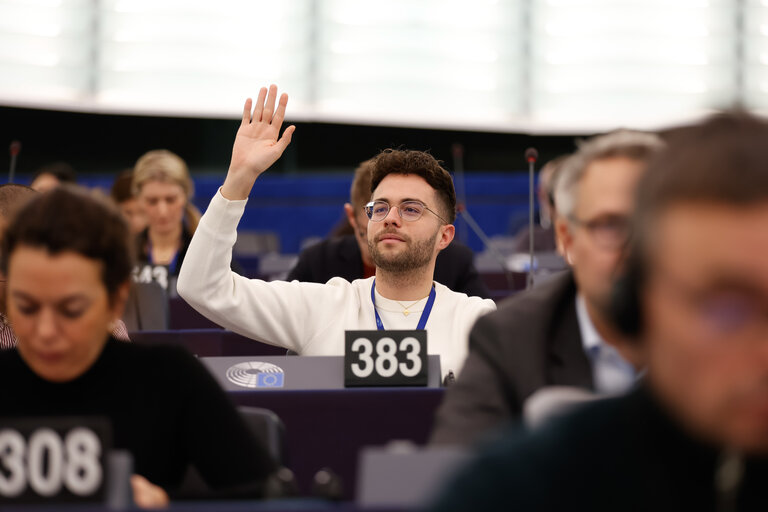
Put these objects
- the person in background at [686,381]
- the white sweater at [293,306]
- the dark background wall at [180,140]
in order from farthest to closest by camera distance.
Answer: the dark background wall at [180,140]
the white sweater at [293,306]
the person in background at [686,381]

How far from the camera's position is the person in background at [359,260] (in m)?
4.11

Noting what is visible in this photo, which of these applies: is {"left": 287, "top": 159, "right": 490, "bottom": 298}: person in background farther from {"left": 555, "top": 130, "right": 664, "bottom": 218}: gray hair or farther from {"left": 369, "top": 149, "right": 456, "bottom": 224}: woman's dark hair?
{"left": 555, "top": 130, "right": 664, "bottom": 218}: gray hair

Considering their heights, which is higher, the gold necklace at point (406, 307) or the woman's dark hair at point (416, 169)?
the woman's dark hair at point (416, 169)

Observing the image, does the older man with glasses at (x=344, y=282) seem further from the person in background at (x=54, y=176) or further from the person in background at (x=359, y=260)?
the person in background at (x=54, y=176)

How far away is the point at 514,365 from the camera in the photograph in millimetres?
1822

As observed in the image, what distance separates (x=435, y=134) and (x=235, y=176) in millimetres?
7579

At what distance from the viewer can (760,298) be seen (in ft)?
2.73

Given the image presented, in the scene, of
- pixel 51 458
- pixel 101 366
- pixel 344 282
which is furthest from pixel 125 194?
pixel 51 458

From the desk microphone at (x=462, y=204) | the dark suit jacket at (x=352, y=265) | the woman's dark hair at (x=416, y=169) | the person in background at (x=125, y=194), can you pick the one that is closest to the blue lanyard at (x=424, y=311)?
the woman's dark hair at (x=416, y=169)

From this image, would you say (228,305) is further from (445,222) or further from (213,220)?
(445,222)

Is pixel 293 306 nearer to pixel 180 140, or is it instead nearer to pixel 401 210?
pixel 401 210

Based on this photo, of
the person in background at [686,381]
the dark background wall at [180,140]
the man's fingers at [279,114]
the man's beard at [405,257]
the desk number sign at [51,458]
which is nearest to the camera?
the person in background at [686,381]

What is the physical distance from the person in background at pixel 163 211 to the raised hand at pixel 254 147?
2.24 metres

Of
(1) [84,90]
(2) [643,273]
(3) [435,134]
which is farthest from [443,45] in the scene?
(2) [643,273]
